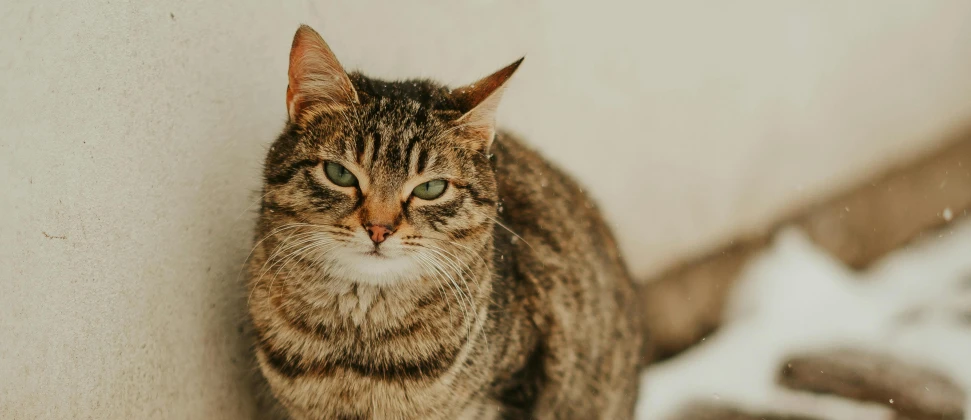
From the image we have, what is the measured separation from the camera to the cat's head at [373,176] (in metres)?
1.40

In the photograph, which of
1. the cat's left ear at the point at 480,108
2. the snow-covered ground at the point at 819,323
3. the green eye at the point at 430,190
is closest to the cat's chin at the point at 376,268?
the green eye at the point at 430,190

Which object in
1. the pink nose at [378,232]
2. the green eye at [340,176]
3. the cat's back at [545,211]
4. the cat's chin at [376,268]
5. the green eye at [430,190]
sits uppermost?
the cat's back at [545,211]

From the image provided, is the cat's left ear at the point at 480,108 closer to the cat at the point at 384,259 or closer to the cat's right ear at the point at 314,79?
the cat at the point at 384,259

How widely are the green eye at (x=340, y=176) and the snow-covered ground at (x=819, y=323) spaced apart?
1.32m

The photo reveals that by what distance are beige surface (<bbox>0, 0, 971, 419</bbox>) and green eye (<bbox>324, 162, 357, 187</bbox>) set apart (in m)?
0.31

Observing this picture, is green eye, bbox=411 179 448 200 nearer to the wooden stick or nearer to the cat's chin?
the cat's chin

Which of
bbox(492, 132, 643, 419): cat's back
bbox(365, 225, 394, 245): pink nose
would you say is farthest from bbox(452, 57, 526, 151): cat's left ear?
bbox(365, 225, 394, 245): pink nose

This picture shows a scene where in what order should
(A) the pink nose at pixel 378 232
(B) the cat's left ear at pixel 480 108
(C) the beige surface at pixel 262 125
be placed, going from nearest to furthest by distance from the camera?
(C) the beige surface at pixel 262 125
(A) the pink nose at pixel 378 232
(B) the cat's left ear at pixel 480 108

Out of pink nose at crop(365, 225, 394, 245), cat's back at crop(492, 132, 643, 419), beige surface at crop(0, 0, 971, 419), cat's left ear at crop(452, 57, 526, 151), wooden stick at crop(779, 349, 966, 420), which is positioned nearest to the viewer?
beige surface at crop(0, 0, 971, 419)

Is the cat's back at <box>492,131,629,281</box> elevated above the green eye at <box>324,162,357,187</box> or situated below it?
above

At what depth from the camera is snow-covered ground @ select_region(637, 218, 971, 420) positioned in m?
2.49

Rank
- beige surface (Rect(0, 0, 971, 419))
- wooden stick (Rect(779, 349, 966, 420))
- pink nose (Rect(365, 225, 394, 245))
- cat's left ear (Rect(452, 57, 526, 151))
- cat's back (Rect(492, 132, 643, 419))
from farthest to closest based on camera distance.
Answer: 1. wooden stick (Rect(779, 349, 966, 420))
2. cat's back (Rect(492, 132, 643, 419))
3. cat's left ear (Rect(452, 57, 526, 151))
4. pink nose (Rect(365, 225, 394, 245))
5. beige surface (Rect(0, 0, 971, 419))

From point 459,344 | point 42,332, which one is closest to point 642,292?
point 459,344

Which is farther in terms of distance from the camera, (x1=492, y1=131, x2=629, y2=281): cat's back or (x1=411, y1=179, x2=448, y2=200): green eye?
(x1=492, y1=131, x2=629, y2=281): cat's back
